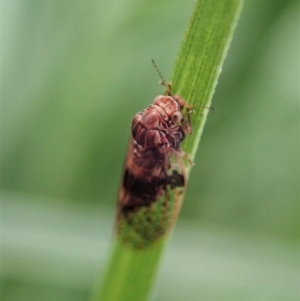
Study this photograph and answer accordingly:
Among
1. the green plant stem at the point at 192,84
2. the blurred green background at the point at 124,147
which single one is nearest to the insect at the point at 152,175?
the green plant stem at the point at 192,84

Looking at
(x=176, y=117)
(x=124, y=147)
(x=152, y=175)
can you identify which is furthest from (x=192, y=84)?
(x=124, y=147)

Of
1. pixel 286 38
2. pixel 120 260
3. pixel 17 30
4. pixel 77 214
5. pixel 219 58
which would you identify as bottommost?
pixel 120 260

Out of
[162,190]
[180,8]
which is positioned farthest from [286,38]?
[162,190]

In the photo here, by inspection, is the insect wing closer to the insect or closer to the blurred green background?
the insect

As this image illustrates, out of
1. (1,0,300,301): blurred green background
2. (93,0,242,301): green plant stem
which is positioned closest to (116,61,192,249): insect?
(93,0,242,301): green plant stem

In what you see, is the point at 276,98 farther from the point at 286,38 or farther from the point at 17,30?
the point at 17,30

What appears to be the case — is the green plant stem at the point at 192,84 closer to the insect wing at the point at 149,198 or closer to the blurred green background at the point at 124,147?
the insect wing at the point at 149,198
